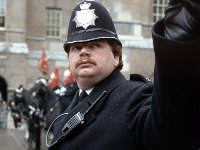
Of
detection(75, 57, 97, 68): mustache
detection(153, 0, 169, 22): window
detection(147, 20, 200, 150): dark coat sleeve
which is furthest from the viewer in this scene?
detection(153, 0, 169, 22): window

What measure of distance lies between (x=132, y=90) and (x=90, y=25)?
44 centimetres

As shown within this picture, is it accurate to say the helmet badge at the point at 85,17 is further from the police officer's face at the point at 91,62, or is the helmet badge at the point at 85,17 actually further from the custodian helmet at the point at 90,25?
the police officer's face at the point at 91,62

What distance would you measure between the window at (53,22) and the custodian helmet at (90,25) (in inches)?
1283

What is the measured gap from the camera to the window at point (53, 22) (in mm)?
35812

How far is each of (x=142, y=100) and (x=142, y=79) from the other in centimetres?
37

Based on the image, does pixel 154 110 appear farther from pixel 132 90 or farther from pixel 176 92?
pixel 132 90

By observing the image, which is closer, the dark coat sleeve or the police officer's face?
the dark coat sleeve

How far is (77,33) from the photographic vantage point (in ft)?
10.3

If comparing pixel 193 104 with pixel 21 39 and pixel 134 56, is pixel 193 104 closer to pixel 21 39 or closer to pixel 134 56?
pixel 134 56

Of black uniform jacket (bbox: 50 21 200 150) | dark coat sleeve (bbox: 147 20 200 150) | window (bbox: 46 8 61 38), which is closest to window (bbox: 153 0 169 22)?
window (bbox: 46 8 61 38)

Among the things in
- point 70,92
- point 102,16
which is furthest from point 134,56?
point 102,16

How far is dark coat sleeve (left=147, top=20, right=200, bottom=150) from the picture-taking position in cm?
218

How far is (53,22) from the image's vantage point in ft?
119

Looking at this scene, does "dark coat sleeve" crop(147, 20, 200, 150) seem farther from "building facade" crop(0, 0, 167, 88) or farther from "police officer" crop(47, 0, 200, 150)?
"building facade" crop(0, 0, 167, 88)
